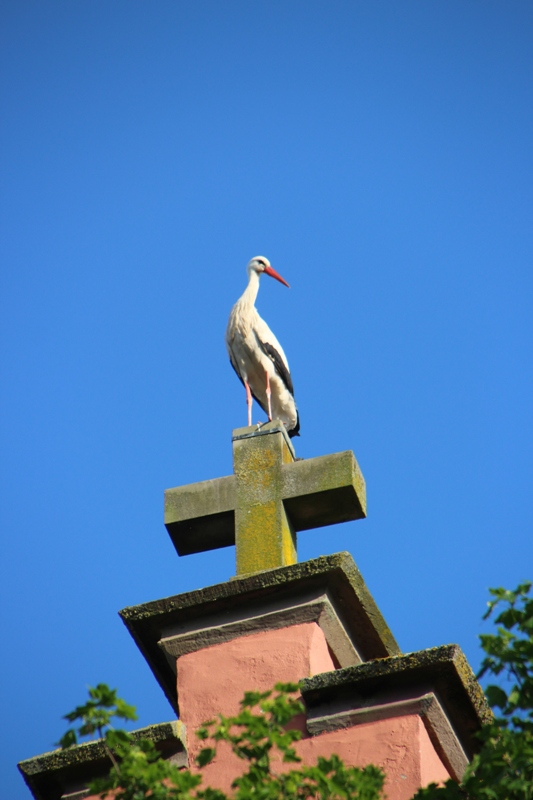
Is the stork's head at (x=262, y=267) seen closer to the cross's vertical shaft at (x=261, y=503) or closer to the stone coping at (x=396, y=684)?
the cross's vertical shaft at (x=261, y=503)

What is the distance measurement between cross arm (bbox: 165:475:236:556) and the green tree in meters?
2.61

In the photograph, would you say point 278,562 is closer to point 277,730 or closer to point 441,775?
point 441,775

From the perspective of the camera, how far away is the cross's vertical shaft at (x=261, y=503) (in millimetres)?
7797

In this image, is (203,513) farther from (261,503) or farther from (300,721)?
(300,721)

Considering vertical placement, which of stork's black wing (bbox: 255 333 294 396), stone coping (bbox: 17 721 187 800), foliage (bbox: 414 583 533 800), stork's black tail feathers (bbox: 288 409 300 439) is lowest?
foliage (bbox: 414 583 533 800)

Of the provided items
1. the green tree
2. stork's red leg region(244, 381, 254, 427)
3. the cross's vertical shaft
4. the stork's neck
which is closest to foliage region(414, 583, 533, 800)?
the green tree

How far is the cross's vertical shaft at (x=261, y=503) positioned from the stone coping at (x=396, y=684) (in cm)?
111

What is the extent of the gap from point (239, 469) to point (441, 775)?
2419 mm

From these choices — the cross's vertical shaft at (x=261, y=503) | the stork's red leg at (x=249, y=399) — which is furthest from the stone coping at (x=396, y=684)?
the stork's red leg at (x=249, y=399)

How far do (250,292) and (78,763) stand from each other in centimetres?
708

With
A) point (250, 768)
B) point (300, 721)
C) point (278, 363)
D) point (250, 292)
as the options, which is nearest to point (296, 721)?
point (300, 721)

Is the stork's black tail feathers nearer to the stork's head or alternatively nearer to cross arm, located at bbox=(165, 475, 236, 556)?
the stork's head

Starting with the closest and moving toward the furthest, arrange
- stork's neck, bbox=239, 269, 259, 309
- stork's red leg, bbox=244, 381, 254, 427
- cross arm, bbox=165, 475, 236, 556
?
1. cross arm, bbox=165, 475, 236, 556
2. stork's red leg, bbox=244, 381, 254, 427
3. stork's neck, bbox=239, 269, 259, 309

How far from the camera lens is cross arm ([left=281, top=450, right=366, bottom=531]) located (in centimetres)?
791
